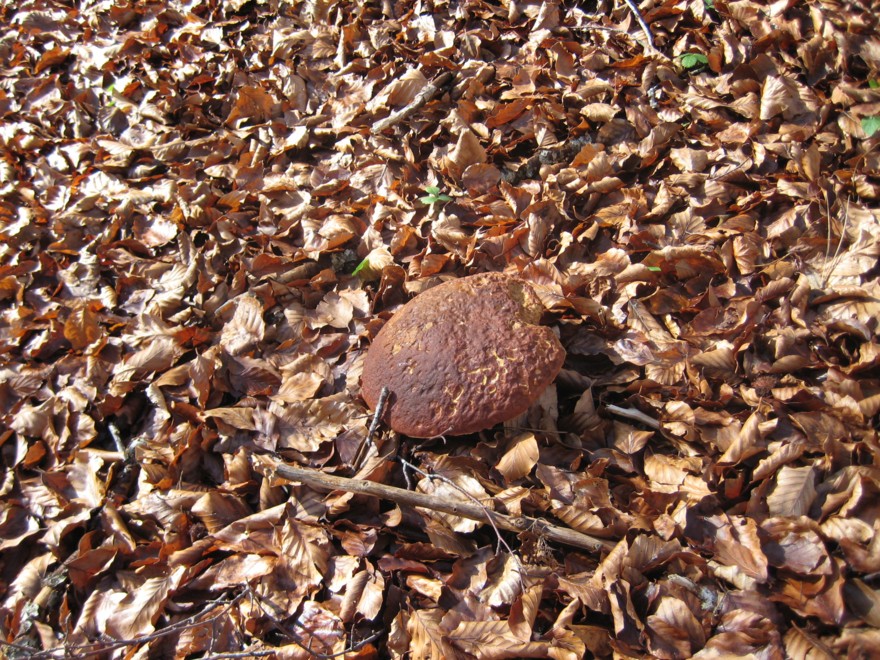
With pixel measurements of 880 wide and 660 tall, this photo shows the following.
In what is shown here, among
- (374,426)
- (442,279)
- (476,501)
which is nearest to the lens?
(476,501)

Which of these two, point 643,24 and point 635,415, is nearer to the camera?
point 635,415

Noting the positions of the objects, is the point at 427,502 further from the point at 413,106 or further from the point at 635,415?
the point at 413,106

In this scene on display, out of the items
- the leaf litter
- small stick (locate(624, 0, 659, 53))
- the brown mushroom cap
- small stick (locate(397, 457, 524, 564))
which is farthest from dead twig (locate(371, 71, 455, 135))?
small stick (locate(397, 457, 524, 564))

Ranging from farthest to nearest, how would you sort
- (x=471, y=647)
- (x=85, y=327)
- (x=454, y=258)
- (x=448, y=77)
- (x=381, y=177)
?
(x=448, y=77), (x=381, y=177), (x=85, y=327), (x=454, y=258), (x=471, y=647)

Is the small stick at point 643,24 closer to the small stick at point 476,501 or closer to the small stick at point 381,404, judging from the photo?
the small stick at point 381,404

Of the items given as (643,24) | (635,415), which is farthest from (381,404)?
(643,24)

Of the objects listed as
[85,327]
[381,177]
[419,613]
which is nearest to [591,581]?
[419,613]

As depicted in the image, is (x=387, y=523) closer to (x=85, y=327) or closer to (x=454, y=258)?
(x=454, y=258)
